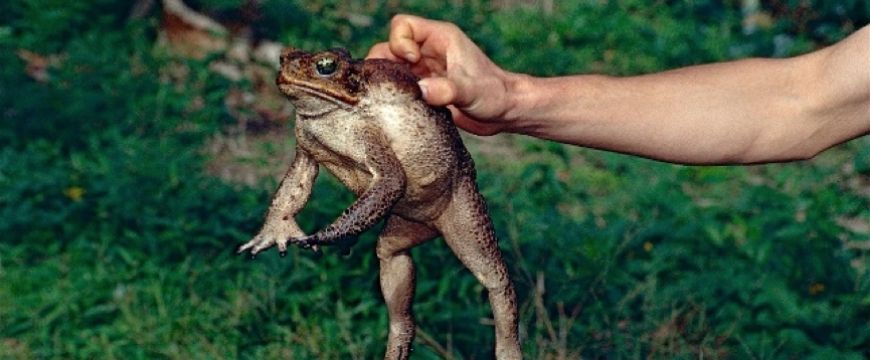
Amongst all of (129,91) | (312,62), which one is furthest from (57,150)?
(312,62)

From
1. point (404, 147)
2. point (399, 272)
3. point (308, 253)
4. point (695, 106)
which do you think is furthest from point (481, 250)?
point (308, 253)

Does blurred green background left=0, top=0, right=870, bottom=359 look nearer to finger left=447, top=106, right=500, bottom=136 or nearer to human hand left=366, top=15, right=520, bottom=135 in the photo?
finger left=447, top=106, right=500, bottom=136

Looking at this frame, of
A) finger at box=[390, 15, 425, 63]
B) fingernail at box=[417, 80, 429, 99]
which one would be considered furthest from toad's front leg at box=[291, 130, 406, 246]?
finger at box=[390, 15, 425, 63]

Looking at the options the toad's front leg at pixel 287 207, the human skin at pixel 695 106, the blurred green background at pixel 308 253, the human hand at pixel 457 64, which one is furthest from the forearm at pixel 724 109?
the blurred green background at pixel 308 253

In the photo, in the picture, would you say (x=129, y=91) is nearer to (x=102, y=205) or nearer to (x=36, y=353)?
(x=102, y=205)

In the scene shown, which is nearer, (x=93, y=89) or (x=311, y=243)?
(x=311, y=243)

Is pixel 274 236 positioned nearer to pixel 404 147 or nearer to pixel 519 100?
pixel 404 147

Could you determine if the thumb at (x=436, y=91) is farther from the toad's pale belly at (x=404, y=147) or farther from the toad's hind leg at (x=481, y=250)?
the toad's hind leg at (x=481, y=250)
